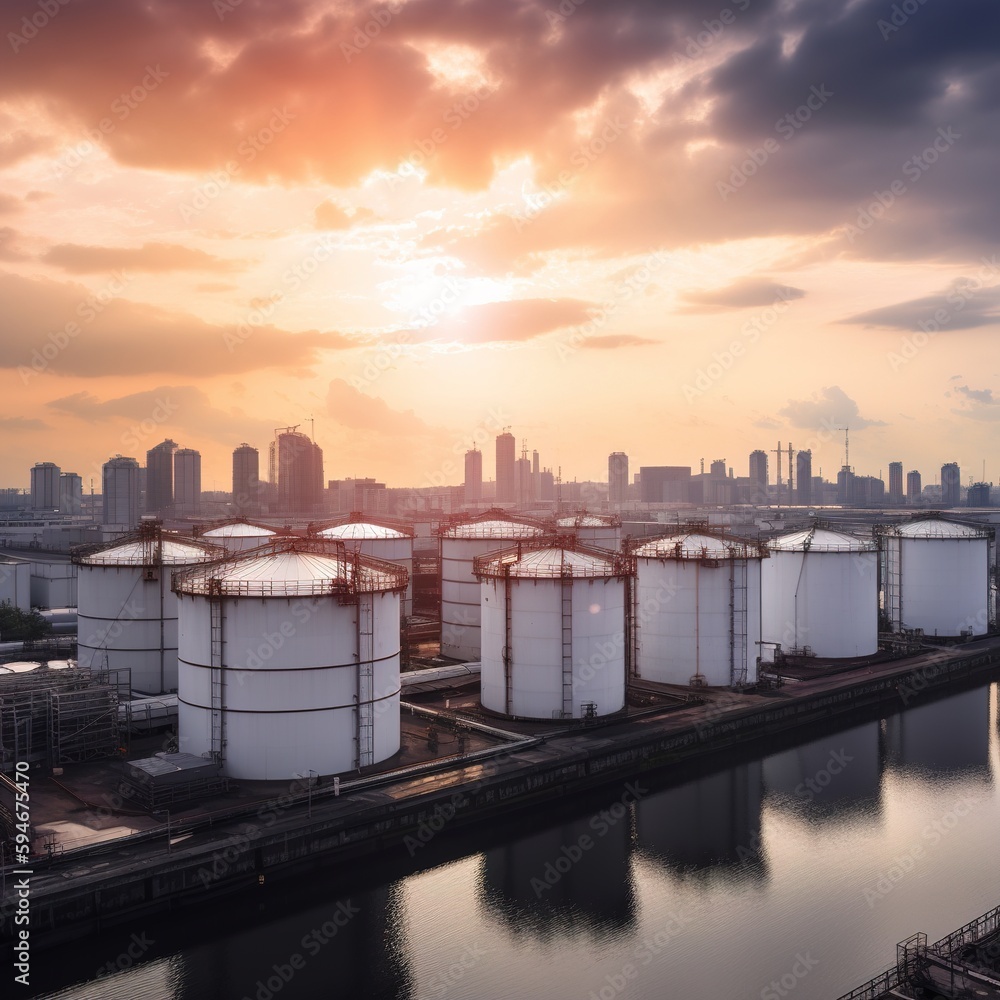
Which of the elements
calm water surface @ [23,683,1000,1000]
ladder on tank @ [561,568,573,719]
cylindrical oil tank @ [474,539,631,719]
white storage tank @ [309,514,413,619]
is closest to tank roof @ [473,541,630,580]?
cylindrical oil tank @ [474,539,631,719]

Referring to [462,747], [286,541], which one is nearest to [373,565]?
[286,541]

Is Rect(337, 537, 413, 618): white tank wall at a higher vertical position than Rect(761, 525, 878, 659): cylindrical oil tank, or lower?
higher

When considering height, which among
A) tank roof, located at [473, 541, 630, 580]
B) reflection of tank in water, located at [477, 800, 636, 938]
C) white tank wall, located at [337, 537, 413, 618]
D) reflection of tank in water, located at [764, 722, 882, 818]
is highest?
tank roof, located at [473, 541, 630, 580]

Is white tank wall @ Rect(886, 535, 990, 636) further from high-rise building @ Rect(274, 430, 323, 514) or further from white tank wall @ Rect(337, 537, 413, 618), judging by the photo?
high-rise building @ Rect(274, 430, 323, 514)

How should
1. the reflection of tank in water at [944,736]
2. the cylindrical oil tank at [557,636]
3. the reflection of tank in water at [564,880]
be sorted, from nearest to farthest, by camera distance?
the reflection of tank in water at [564,880], the cylindrical oil tank at [557,636], the reflection of tank in water at [944,736]

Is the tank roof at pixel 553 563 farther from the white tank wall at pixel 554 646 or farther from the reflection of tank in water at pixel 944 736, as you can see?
the reflection of tank in water at pixel 944 736

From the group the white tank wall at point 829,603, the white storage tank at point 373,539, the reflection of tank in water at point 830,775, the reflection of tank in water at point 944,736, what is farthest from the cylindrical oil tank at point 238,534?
the reflection of tank in water at point 944,736
